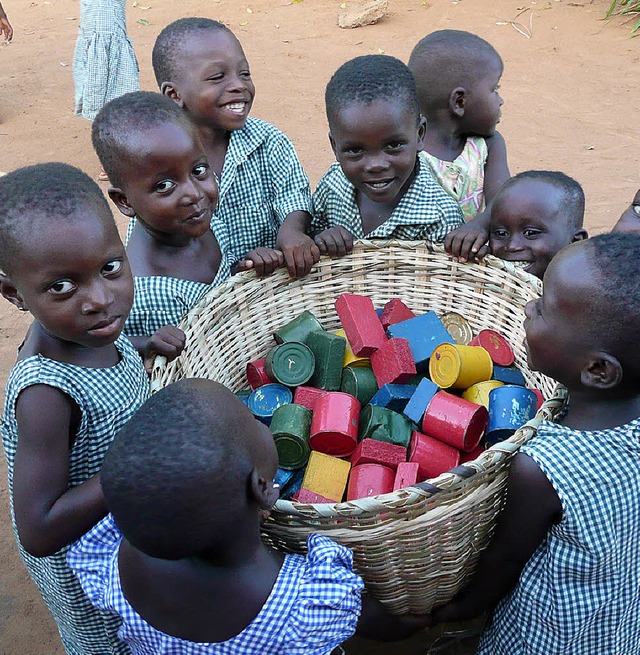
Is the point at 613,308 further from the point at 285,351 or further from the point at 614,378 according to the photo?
the point at 285,351

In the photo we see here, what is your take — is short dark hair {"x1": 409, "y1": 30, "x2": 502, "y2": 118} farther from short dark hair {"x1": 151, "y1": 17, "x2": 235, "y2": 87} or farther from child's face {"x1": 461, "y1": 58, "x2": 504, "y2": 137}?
short dark hair {"x1": 151, "y1": 17, "x2": 235, "y2": 87}

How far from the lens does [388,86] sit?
270cm

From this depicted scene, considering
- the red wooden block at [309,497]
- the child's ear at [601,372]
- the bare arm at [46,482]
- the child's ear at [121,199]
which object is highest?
the child's ear at [121,199]

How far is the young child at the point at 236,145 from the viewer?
292cm

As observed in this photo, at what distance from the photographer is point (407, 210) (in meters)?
2.94

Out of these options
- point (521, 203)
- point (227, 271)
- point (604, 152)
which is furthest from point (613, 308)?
point (604, 152)

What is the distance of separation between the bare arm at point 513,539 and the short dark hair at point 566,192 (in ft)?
4.03

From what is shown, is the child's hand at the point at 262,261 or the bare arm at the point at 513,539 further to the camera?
the child's hand at the point at 262,261

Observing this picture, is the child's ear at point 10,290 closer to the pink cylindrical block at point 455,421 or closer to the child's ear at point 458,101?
the pink cylindrical block at point 455,421

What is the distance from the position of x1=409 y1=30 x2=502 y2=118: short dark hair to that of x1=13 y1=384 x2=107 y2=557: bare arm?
2.23 metres

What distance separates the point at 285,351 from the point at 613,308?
1.28 m

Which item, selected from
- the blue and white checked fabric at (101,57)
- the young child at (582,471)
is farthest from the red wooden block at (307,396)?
the blue and white checked fabric at (101,57)

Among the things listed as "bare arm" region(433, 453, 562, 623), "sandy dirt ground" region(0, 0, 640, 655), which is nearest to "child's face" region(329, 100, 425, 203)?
"bare arm" region(433, 453, 562, 623)

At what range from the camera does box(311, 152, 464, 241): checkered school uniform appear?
116 inches
